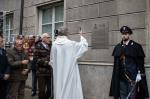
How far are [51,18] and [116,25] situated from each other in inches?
170

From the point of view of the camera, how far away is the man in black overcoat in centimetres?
831

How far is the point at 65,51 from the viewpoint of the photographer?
362 inches

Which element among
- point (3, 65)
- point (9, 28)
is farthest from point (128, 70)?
point (9, 28)

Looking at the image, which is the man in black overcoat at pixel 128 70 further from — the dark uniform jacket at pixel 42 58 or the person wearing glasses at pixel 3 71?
the person wearing glasses at pixel 3 71

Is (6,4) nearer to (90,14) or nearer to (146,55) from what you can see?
(90,14)

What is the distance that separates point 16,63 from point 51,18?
534cm

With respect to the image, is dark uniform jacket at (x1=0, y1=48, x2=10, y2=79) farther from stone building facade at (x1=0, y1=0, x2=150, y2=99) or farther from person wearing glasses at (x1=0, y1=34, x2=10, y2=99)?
stone building facade at (x1=0, y1=0, x2=150, y2=99)

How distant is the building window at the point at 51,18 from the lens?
13540mm

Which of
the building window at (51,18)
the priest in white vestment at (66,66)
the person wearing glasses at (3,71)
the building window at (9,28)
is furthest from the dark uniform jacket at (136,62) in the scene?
the building window at (9,28)

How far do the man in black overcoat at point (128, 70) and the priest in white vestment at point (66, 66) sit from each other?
947 millimetres

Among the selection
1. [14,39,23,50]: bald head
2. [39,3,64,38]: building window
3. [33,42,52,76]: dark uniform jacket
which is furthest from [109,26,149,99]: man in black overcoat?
[39,3,64,38]: building window

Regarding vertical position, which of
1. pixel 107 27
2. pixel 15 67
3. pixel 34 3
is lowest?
pixel 15 67

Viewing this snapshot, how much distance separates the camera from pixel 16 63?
896 cm

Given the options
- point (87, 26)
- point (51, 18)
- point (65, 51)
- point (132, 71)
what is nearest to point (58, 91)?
point (65, 51)
